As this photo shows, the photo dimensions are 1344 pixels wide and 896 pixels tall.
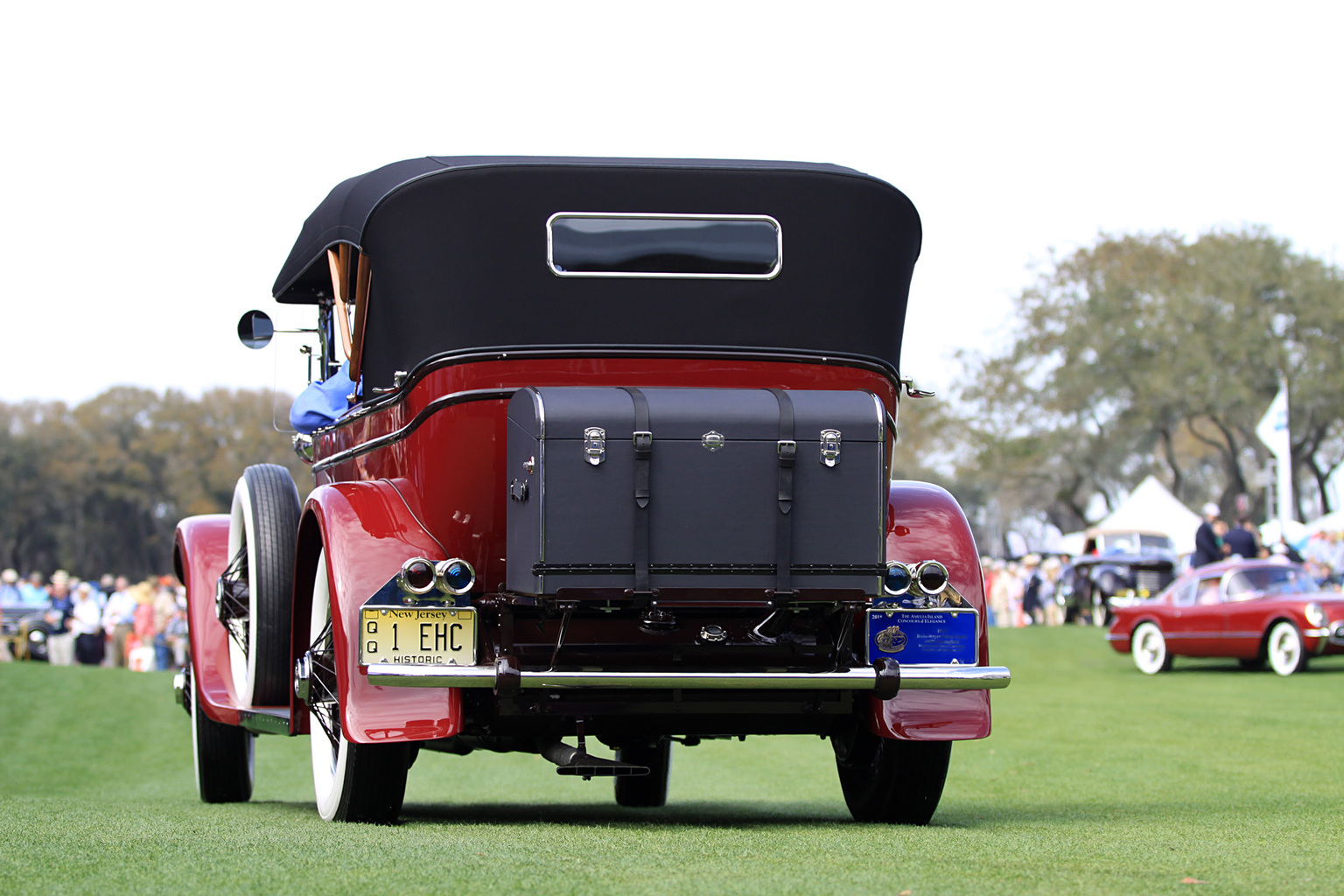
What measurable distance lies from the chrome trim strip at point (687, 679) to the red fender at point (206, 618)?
277 cm

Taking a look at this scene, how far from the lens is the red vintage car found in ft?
66.2

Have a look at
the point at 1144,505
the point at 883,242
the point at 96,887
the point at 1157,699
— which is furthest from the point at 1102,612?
the point at 96,887

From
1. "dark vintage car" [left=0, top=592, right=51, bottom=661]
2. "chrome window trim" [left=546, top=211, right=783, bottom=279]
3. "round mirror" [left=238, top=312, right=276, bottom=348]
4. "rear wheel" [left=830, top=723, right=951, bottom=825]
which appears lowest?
"dark vintage car" [left=0, top=592, right=51, bottom=661]

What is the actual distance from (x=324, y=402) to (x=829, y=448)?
277 cm

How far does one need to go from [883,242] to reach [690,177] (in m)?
0.84

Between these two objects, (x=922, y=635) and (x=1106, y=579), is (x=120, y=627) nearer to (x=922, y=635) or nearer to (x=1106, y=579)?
(x=1106, y=579)

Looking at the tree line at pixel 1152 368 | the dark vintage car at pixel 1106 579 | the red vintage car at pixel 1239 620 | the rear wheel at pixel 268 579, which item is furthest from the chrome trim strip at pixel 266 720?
the tree line at pixel 1152 368

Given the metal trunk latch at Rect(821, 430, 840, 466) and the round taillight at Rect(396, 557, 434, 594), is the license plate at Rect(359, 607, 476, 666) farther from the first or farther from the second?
the metal trunk latch at Rect(821, 430, 840, 466)

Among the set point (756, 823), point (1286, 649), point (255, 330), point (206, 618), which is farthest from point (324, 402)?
point (1286, 649)

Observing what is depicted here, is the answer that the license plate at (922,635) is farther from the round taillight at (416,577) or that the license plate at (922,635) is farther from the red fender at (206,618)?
the red fender at (206,618)

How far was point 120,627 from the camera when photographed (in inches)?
1145

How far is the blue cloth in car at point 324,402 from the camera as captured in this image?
7316mm

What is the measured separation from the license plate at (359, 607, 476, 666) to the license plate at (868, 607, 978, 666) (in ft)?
5.08

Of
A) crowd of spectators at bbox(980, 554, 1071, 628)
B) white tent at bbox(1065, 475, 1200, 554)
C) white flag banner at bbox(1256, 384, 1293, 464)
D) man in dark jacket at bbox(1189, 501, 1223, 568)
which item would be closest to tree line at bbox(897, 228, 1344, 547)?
white tent at bbox(1065, 475, 1200, 554)
